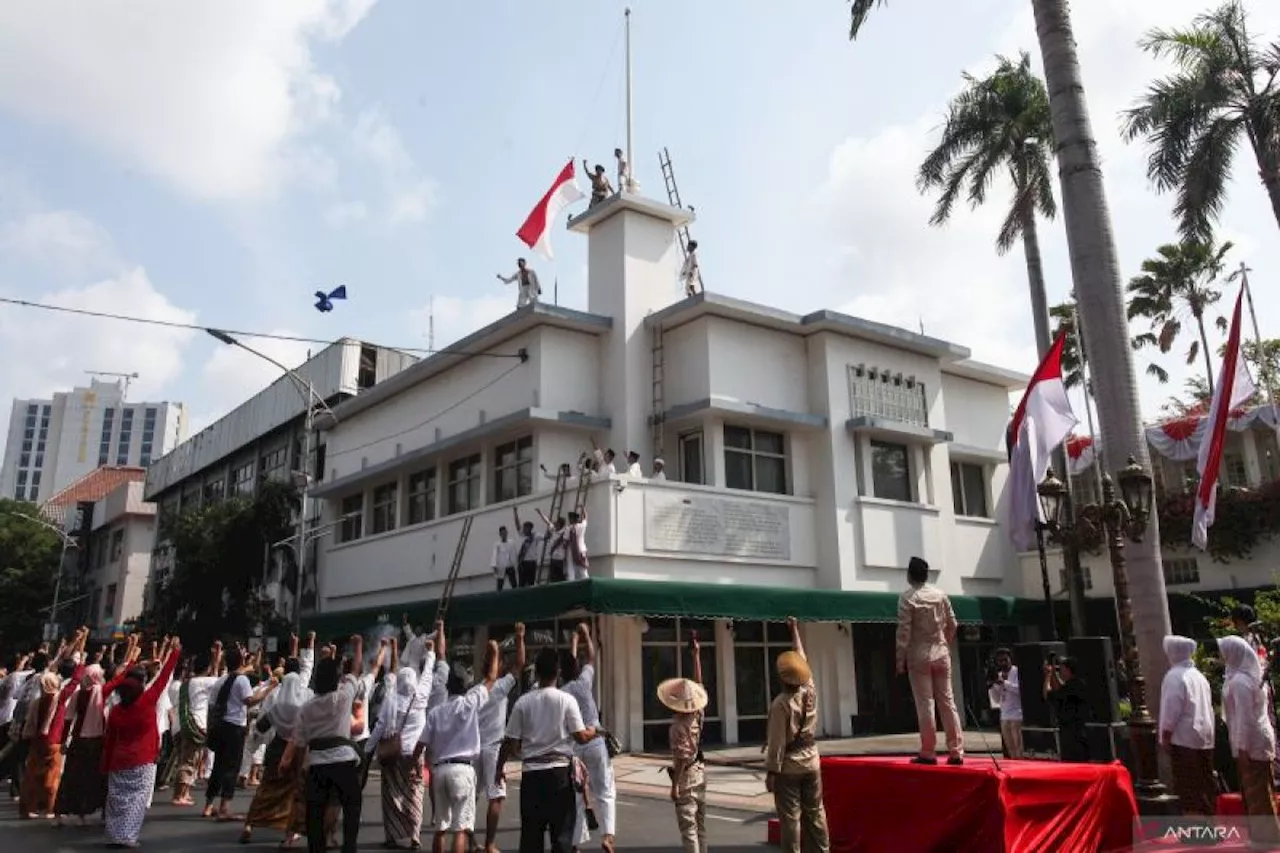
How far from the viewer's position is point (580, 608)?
17609 millimetres

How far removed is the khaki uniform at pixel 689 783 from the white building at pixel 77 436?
492 ft

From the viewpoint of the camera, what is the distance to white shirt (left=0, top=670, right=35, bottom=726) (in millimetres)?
13155

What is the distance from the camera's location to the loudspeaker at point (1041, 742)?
1263cm

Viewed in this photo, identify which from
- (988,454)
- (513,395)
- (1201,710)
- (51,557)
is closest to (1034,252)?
(988,454)

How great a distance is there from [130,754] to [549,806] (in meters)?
4.93

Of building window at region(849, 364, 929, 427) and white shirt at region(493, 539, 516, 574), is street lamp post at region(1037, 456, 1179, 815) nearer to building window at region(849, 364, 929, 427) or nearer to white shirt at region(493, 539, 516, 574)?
building window at region(849, 364, 929, 427)

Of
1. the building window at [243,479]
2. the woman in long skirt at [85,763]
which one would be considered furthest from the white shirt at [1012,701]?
the building window at [243,479]

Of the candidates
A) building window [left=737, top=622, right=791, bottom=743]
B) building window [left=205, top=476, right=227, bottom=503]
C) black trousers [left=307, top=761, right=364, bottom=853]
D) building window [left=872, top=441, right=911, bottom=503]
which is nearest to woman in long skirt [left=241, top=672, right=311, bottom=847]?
black trousers [left=307, top=761, right=364, bottom=853]

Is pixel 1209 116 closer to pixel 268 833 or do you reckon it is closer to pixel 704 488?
pixel 704 488

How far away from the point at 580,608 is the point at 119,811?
29.9ft

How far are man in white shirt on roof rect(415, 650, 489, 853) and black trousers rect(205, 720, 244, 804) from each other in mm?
3880

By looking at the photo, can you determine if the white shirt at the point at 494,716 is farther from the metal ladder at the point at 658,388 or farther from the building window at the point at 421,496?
the building window at the point at 421,496

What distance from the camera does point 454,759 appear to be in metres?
8.30

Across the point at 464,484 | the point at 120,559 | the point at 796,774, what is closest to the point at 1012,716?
the point at 796,774
